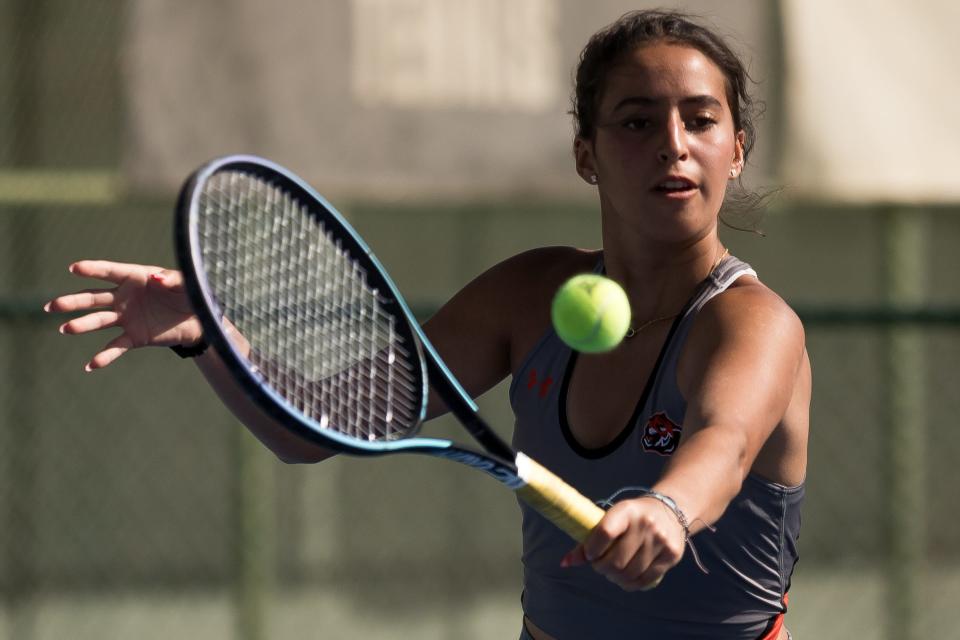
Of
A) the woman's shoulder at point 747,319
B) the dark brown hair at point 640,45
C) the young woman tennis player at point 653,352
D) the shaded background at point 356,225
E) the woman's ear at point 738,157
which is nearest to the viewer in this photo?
the woman's shoulder at point 747,319

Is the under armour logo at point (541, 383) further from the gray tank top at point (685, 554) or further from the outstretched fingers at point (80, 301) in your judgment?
the outstretched fingers at point (80, 301)

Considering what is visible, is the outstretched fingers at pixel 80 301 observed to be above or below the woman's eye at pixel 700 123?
below

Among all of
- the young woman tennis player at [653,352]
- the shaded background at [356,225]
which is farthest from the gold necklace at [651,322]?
the shaded background at [356,225]

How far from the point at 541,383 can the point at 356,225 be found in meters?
3.05

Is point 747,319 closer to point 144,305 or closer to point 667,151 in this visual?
point 667,151

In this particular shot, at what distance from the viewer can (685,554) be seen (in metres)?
2.30

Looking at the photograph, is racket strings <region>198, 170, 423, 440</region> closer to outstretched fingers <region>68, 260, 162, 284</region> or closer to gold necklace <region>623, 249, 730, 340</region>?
outstretched fingers <region>68, 260, 162, 284</region>

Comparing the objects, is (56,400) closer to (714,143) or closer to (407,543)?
(407,543)

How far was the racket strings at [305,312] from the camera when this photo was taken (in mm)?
2129

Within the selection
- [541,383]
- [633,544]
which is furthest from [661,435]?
[633,544]

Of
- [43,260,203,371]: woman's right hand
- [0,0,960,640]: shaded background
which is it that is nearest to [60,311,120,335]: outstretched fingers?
[43,260,203,371]: woman's right hand

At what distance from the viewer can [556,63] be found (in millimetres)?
5219

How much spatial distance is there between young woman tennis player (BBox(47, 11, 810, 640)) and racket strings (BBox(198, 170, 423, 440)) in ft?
0.56

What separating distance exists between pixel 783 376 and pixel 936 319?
9.01 ft
